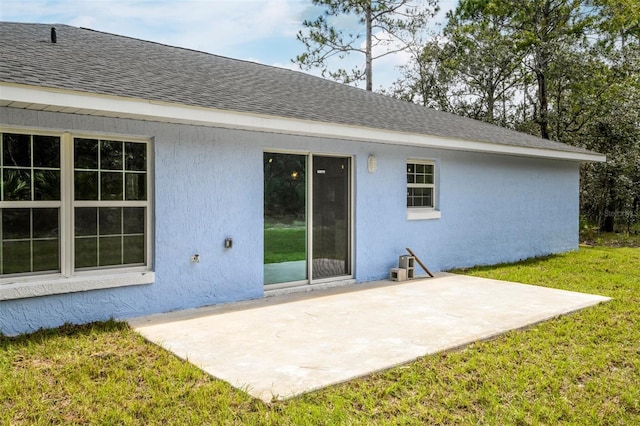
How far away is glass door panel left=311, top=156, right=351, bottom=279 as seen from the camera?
8031 millimetres

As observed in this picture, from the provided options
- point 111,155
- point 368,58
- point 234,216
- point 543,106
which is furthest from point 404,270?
point 368,58

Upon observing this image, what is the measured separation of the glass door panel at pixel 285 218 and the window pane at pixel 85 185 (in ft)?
7.82

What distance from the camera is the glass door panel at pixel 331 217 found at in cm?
803

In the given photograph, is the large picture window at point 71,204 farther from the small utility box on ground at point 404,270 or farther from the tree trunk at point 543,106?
the tree trunk at point 543,106

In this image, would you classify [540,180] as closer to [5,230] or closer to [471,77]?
[5,230]

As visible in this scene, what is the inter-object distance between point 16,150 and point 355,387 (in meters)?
4.32

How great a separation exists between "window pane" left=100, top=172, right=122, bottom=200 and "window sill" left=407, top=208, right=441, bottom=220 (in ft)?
17.4

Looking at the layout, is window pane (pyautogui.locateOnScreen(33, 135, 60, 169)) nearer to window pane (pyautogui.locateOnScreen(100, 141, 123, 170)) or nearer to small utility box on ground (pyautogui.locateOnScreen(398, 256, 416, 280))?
window pane (pyautogui.locateOnScreen(100, 141, 123, 170))

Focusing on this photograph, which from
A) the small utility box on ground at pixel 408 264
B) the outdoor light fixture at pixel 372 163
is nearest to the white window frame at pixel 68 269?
the outdoor light fixture at pixel 372 163

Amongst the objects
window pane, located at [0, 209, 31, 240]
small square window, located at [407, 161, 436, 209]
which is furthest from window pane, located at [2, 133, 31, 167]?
small square window, located at [407, 161, 436, 209]

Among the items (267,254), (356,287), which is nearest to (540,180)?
(356,287)

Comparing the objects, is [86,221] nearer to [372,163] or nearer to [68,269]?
[68,269]

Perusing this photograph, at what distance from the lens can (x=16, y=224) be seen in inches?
211

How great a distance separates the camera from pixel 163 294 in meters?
6.28
